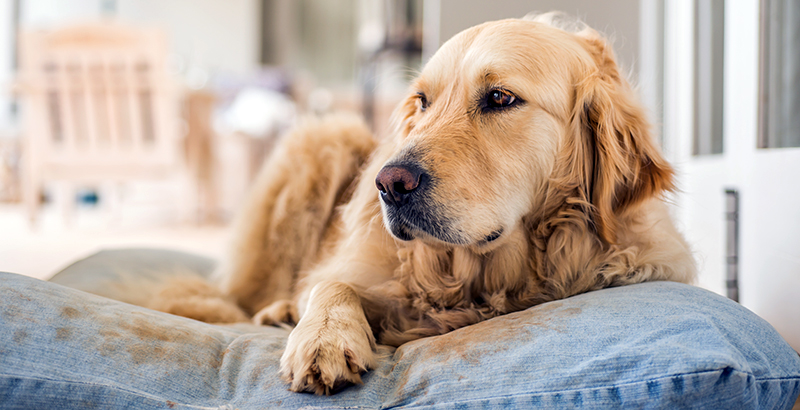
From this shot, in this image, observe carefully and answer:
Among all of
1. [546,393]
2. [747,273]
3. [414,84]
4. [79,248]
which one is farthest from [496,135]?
[79,248]

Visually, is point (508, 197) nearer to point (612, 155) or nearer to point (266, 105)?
point (612, 155)

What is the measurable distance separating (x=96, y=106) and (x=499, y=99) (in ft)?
14.6

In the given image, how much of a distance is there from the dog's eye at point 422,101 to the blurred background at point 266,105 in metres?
0.14

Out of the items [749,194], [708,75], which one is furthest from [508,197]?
[708,75]

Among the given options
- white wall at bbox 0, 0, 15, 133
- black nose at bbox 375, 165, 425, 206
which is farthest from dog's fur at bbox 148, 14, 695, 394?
white wall at bbox 0, 0, 15, 133

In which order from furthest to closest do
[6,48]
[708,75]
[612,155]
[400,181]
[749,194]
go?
[6,48], [708,75], [749,194], [612,155], [400,181]

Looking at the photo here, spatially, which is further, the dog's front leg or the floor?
the floor

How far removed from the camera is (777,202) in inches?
56.4

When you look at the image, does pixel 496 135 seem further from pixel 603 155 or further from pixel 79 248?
pixel 79 248

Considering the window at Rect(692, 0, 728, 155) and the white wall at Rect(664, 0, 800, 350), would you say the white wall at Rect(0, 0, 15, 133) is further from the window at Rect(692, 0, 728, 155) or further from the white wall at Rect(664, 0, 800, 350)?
the white wall at Rect(664, 0, 800, 350)

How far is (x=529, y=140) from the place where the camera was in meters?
1.18

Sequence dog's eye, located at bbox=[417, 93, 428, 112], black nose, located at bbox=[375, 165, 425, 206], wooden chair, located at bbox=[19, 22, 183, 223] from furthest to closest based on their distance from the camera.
A: wooden chair, located at bbox=[19, 22, 183, 223]
dog's eye, located at bbox=[417, 93, 428, 112]
black nose, located at bbox=[375, 165, 425, 206]

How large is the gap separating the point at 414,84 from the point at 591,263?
60 centimetres

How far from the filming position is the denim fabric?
0.78 meters
